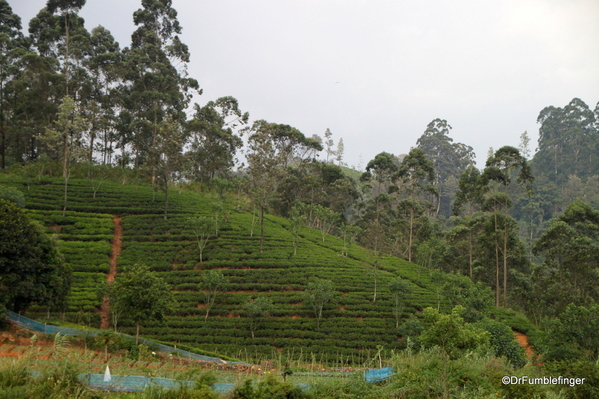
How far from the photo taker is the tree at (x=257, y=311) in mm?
23947

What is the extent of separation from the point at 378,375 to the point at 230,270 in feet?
70.1

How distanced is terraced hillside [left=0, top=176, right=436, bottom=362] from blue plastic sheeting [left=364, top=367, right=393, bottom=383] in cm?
781

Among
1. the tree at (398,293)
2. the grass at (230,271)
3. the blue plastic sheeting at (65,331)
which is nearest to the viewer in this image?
the blue plastic sheeting at (65,331)

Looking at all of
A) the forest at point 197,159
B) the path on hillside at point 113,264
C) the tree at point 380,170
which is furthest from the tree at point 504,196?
the path on hillside at point 113,264

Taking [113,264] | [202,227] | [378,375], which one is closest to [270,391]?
[378,375]

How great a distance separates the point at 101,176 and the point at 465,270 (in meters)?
42.4

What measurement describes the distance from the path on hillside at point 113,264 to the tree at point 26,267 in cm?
332

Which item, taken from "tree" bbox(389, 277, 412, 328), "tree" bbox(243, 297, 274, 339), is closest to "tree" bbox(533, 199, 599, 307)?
"tree" bbox(389, 277, 412, 328)

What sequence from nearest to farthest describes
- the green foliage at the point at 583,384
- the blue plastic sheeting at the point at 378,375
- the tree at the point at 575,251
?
the green foliage at the point at 583,384 → the blue plastic sheeting at the point at 378,375 → the tree at the point at 575,251

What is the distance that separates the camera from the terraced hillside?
76.7 ft

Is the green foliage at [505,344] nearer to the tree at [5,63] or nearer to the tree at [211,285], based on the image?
the tree at [211,285]

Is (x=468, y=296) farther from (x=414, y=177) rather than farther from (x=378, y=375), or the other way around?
(x=414, y=177)

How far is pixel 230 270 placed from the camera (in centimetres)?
3119

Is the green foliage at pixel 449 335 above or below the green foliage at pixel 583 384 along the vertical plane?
above
